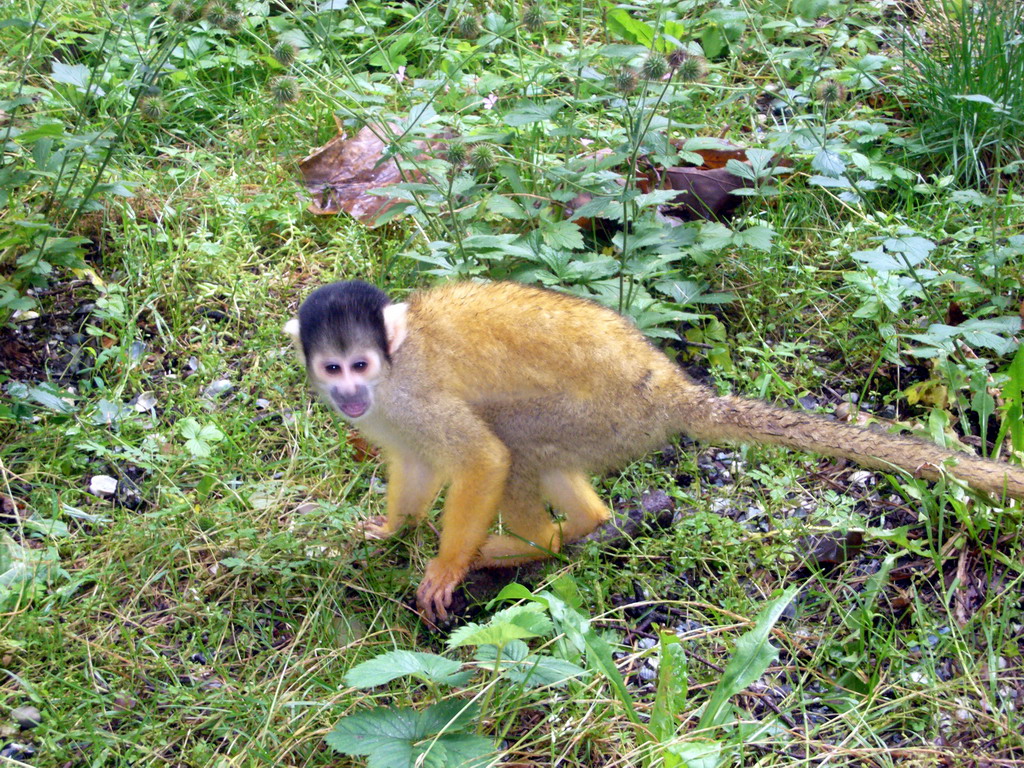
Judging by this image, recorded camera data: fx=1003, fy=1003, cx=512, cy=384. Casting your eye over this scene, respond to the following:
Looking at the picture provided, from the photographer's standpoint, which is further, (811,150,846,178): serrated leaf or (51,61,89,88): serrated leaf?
(51,61,89,88): serrated leaf

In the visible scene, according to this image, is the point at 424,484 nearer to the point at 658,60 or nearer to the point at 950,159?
the point at 658,60

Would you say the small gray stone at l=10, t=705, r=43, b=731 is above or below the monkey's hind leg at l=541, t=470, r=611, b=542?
below

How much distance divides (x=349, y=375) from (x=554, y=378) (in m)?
0.60

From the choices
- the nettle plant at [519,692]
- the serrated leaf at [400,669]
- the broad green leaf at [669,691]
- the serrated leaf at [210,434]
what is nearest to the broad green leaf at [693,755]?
the nettle plant at [519,692]

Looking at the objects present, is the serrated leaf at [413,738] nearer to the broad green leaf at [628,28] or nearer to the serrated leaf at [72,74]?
the serrated leaf at [72,74]

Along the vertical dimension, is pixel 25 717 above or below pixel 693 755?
below

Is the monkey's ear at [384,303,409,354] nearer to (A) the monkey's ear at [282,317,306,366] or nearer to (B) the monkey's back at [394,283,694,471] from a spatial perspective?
(B) the monkey's back at [394,283,694,471]

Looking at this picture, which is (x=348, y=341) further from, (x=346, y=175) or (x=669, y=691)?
(x=346, y=175)

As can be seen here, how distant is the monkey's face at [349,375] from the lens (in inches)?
113

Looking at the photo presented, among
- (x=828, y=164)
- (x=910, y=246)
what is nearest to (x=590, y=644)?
(x=910, y=246)

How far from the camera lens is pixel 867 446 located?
270 centimetres

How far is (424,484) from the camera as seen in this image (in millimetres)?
3260

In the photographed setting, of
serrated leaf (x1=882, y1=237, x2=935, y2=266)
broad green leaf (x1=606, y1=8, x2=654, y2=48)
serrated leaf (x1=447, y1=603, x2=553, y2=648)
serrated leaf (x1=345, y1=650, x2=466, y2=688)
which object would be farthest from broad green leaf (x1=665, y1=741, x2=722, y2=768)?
broad green leaf (x1=606, y1=8, x2=654, y2=48)

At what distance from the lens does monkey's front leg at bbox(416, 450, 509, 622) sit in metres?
2.90
